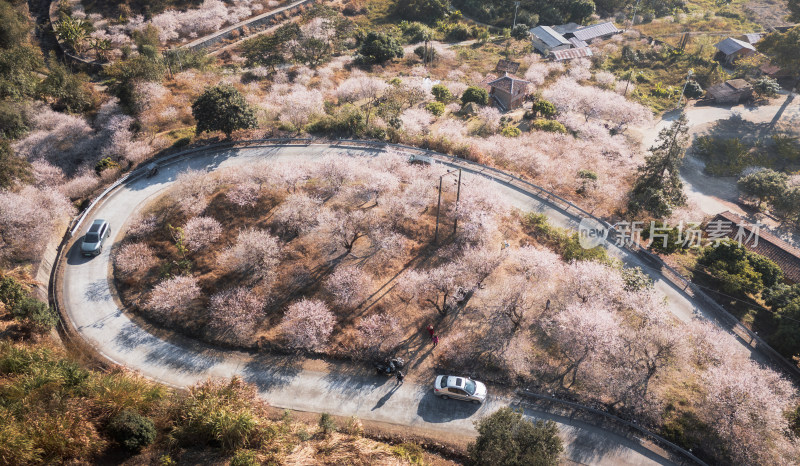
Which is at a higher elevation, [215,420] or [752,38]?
[752,38]

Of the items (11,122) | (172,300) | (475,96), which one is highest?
(475,96)

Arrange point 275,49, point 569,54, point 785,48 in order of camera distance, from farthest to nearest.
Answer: point 569,54 < point 275,49 < point 785,48

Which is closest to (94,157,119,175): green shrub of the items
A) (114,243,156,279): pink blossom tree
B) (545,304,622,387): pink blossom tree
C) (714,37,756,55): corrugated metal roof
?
(114,243,156,279): pink blossom tree

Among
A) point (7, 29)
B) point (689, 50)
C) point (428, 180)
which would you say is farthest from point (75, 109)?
point (689, 50)

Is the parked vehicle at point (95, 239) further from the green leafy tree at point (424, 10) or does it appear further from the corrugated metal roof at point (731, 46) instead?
the corrugated metal roof at point (731, 46)

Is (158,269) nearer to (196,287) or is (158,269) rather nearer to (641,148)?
(196,287)

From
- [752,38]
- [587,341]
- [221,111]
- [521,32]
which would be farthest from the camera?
[521,32]

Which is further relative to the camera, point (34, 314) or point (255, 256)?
point (255, 256)

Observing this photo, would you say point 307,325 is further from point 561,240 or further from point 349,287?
point 561,240

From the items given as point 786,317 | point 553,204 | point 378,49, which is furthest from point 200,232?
point 378,49
